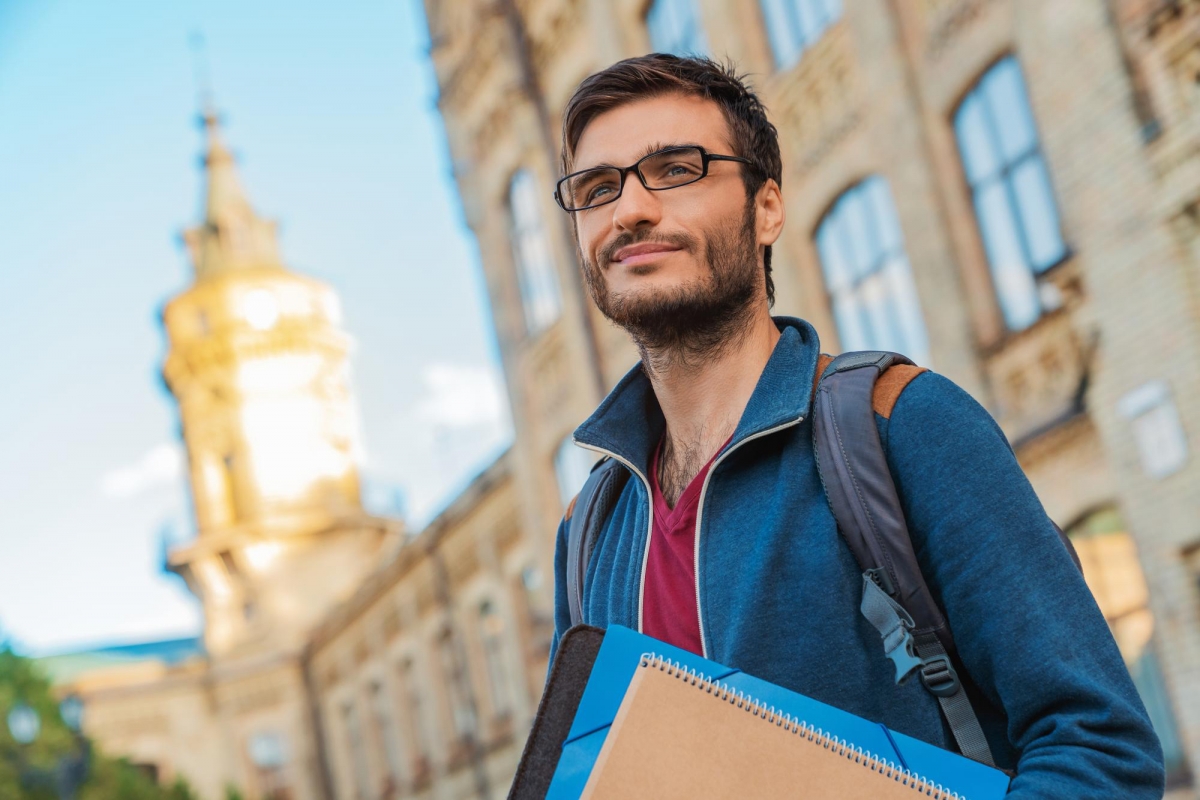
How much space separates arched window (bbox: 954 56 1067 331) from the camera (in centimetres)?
1203

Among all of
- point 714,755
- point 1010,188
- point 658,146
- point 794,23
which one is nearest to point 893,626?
point 714,755

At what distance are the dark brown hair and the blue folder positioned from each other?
0.88 m

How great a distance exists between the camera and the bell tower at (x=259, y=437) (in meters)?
43.8

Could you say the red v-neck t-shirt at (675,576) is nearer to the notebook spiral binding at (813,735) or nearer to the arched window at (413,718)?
the notebook spiral binding at (813,735)

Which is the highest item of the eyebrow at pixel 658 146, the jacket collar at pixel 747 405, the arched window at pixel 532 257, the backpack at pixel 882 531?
the arched window at pixel 532 257

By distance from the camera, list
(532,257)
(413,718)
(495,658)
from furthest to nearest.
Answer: (413,718)
(495,658)
(532,257)

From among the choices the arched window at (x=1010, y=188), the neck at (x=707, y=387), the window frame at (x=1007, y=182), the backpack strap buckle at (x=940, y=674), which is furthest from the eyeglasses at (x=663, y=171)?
the arched window at (x=1010, y=188)

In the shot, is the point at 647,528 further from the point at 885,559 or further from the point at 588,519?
the point at 885,559

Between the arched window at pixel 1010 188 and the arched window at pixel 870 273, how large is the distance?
1011 mm

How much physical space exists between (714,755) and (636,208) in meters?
0.88

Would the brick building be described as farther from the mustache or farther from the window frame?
the mustache

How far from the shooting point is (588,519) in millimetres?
2398

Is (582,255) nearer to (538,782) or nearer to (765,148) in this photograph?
(765,148)

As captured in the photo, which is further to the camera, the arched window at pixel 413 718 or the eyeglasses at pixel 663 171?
the arched window at pixel 413 718
